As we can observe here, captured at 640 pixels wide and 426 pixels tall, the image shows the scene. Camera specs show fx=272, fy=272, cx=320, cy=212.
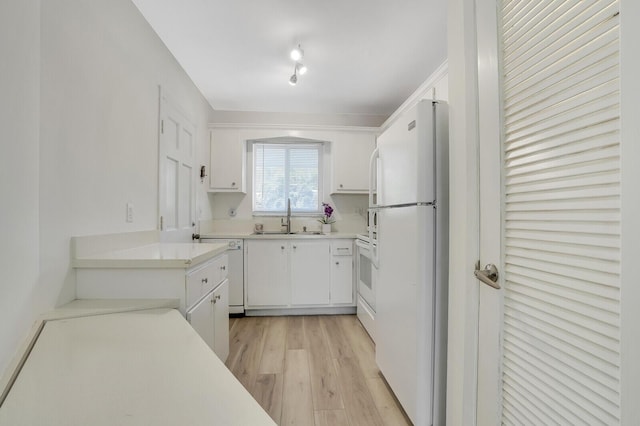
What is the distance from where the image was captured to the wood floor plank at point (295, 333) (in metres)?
2.39

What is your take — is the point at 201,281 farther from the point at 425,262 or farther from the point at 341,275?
the point at 341,275

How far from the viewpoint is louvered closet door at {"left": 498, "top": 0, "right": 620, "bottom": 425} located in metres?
0.59

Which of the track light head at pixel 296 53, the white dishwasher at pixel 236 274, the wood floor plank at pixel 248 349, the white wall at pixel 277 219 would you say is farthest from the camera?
the white wall at pixel 277 219

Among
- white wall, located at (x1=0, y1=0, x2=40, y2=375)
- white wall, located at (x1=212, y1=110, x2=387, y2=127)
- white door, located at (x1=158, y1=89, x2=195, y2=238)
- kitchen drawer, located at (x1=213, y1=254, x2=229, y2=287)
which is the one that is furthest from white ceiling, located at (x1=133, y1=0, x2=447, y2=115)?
kitchen drawer, located at (x1=213, y1=254, x2=229, y2=287)

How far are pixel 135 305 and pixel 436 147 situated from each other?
1.57 meters

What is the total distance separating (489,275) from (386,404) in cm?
122

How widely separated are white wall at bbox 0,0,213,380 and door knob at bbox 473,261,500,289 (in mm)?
1629

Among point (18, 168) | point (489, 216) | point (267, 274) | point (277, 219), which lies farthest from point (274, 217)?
point (489, 216)

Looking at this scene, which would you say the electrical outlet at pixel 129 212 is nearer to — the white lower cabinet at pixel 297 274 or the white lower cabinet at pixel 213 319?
the white lower cabinet at pixel 213 319

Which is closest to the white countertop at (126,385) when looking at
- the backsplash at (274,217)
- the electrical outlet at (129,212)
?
the electrical outlet at (129,212)

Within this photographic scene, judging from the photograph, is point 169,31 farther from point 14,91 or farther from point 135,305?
point 135,305

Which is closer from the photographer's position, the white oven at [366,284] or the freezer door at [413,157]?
the freezer door at [413,157]

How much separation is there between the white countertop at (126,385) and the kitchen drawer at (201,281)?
1.43 feet

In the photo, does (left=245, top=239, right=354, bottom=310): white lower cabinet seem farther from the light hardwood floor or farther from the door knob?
the door knob
